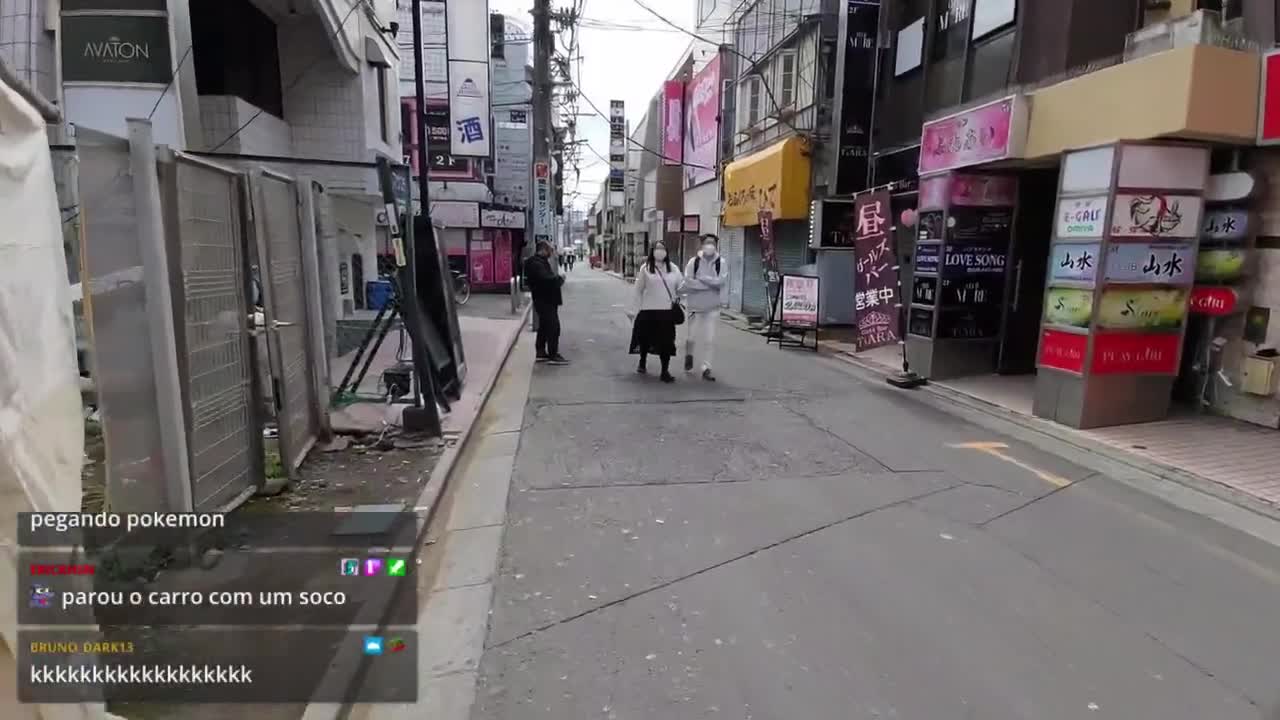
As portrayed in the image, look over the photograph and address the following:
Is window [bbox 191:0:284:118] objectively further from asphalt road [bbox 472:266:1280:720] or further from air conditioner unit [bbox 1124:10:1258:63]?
air conditioner unit [bbox 1124:10:1258:63]

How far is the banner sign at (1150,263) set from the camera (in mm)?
7477

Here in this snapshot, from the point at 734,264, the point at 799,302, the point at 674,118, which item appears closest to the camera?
the point at 799,302

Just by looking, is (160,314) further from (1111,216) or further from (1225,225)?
(1225,225)

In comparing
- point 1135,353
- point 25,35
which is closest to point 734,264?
point 1135,353

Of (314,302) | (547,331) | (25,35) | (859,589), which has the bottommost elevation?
(859,589)

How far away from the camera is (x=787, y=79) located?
17.6m

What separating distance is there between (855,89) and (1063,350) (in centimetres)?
862

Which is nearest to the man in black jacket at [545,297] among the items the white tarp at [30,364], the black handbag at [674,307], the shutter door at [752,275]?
the black handbag at [674,307]

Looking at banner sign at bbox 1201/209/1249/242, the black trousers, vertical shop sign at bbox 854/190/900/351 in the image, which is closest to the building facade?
banner sign at bbox 1201/209/1249/242

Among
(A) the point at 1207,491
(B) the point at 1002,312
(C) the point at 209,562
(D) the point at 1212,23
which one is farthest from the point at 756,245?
(C) the point at 209,562

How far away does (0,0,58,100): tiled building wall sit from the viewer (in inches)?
266

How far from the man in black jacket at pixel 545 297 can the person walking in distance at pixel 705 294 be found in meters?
1.93

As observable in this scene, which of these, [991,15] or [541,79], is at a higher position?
[541,79]

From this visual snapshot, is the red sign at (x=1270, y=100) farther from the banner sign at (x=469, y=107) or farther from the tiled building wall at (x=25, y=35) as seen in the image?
the banner sign at (x=469, y=107)
